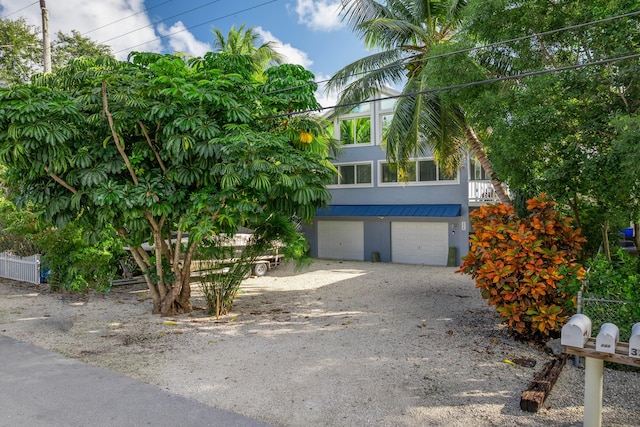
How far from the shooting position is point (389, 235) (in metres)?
20.2

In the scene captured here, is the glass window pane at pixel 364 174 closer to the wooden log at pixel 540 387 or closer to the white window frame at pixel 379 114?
the white window frame at pixel 379 114

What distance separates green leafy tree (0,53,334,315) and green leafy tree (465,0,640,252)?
322cm

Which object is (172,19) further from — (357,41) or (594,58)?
(594,58)

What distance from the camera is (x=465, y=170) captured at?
59.6ft

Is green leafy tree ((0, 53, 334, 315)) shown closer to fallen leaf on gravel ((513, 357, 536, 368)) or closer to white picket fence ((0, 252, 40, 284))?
fallen leaf on gravel ((513, 357, 536, 368))

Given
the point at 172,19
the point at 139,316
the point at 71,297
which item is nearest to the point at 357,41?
the point at 172,19

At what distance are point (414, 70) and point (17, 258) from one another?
13275mm

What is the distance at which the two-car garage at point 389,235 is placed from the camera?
61.9ft

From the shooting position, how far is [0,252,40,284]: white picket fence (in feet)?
44.7

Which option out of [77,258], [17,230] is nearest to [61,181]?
[77,258]

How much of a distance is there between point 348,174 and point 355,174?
0.40 metres

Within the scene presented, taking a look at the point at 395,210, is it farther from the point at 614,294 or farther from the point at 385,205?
the point at 614,294

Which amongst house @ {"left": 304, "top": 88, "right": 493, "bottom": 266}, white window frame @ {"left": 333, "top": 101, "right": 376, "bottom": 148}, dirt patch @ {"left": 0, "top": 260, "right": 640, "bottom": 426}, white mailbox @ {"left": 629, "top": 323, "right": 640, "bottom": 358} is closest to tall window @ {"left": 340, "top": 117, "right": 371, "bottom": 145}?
house @ {"left": 304, "top": 88, "right": 493, "bottom": 266}

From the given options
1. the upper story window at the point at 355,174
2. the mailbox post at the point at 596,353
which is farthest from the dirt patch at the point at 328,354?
the upper story window at the point at 355,174
